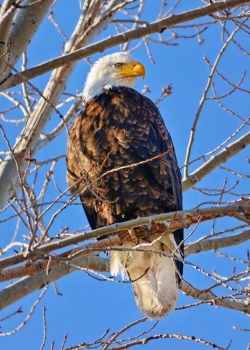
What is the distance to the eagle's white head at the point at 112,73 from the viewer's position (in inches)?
214

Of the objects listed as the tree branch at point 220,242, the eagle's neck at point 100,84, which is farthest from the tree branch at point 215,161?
the eagle's neck at point 100,84

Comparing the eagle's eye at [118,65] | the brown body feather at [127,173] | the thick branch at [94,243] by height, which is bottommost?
the thick branch at [94,243]

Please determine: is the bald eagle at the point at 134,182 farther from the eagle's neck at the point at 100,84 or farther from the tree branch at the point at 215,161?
the eagle's neck at the point at 100,84

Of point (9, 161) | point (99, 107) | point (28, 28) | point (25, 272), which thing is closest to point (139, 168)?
point (99, 107)

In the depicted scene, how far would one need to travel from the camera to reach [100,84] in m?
5.47

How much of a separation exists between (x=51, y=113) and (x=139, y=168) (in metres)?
0.69

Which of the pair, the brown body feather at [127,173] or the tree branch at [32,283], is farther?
the brown body feather at [127,173]

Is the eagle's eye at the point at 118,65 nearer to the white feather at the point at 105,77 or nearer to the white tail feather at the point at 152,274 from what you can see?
the white feather at the point at 105,77

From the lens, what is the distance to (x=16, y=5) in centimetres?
298

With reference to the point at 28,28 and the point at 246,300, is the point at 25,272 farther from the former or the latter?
the point at 246,300

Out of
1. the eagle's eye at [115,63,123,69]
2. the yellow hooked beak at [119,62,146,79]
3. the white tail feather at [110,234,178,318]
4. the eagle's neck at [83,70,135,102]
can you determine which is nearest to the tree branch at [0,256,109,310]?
the white tail feather at [110,234,178,318]

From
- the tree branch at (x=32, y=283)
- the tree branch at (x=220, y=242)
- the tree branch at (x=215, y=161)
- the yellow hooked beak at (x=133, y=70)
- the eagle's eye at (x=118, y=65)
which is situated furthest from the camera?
the eagle's eye at (x=118, y=65)

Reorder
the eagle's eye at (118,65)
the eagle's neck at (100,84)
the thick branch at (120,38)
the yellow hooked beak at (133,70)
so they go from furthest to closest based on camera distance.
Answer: the eagle's eye at (118,65) → the yellow hooked beak at (133,70) → the eagle's neck at (100,84) → the thick branch at (120,38)

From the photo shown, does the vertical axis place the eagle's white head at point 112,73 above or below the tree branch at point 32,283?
above
